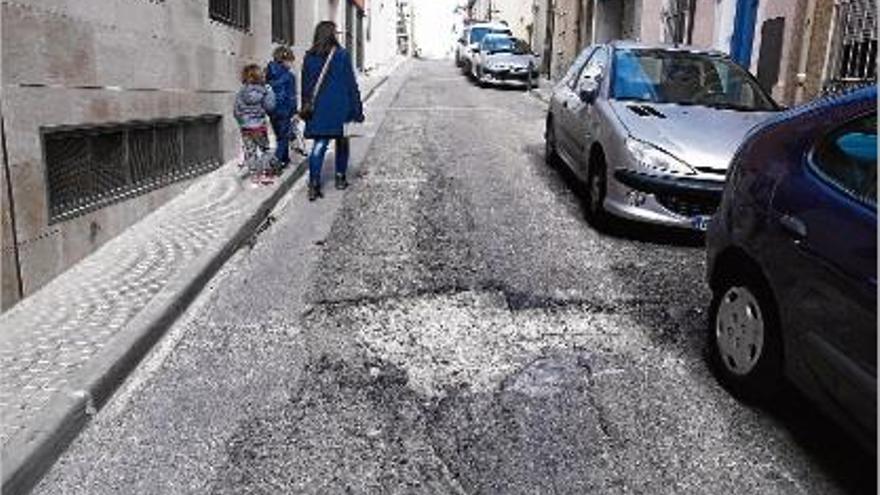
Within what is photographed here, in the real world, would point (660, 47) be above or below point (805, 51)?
below

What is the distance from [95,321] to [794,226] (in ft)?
11.9

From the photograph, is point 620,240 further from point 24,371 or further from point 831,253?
point 24,371

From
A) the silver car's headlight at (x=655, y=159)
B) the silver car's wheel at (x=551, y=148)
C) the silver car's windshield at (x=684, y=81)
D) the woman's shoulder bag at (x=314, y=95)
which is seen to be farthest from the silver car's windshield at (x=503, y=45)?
the silver car's headlight at (x=655, y=159)

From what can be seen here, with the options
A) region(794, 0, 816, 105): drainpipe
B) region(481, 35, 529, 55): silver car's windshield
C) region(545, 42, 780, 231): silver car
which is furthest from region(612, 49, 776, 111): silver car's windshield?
region(481, 35, 529, 55): silver car's windshield

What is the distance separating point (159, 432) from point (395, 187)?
563 cm

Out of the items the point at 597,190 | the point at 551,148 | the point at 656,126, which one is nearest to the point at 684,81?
the point at 656,126

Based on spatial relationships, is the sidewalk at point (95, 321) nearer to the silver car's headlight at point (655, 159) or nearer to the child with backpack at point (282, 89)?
the child with backpack at point (282, 89)

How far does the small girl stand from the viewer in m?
8.01

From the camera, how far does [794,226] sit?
3.19 metres

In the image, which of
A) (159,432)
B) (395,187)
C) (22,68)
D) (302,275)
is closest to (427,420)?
(159,432)

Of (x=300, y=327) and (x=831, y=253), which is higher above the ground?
(x=831, y=253)

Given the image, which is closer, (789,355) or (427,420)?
(789,355)

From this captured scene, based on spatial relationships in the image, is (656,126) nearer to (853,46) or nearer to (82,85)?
(82,85)

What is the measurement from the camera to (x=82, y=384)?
3.59 meters
